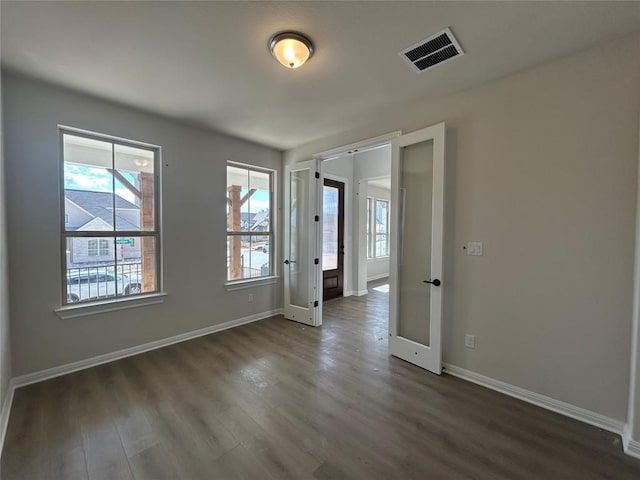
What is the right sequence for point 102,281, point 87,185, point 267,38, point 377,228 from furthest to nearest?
1. point 377,228
2. point 102,281
3. point 87,185
4. point 267,38

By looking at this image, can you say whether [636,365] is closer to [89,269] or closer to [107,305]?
[107,305]

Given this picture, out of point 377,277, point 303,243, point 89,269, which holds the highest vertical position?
point 303,243

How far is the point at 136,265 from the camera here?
3.10 metres

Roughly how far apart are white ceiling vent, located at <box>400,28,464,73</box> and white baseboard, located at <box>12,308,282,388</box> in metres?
3.65

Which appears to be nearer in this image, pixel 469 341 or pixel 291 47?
pixel 291 47

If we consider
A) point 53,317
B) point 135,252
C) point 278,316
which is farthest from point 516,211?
point 53,317

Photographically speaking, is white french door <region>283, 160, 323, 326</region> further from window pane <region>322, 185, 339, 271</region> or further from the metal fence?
the metal fence

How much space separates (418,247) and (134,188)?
3.18m

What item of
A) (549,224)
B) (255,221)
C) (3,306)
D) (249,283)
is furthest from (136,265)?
(549,224)

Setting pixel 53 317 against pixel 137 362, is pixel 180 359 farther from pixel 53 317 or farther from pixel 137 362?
pixel 53 317

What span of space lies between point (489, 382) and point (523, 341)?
1.59 ft

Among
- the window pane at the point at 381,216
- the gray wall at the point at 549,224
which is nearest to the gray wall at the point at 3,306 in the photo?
the gray wall at the point at 549,224

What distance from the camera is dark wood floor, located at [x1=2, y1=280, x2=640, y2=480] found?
1.57m

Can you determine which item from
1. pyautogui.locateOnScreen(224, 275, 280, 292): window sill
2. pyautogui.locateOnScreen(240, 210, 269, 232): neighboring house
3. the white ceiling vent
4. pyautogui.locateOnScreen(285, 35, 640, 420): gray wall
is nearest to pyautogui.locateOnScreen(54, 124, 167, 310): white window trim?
pyautogui.locateOnScreen(224, 275, 280, 292): window sill
